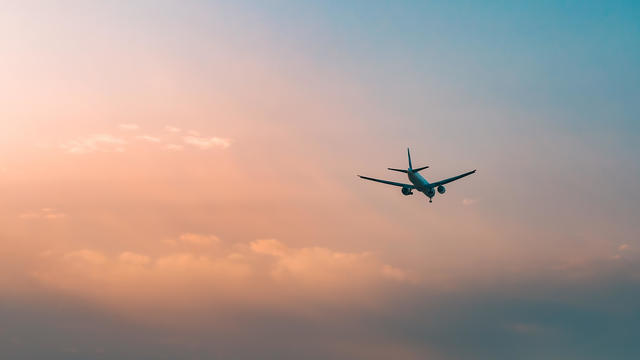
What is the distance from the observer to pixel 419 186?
198 m

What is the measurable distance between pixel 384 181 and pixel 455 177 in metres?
24.6

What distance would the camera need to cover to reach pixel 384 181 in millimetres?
198000

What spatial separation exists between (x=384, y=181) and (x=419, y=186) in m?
12.6

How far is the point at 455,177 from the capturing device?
19225 centimetres

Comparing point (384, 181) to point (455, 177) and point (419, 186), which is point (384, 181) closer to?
point (419, 186)

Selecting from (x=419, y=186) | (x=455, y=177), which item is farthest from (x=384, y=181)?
(x=455, y=177)

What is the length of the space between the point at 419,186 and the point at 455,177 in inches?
519
